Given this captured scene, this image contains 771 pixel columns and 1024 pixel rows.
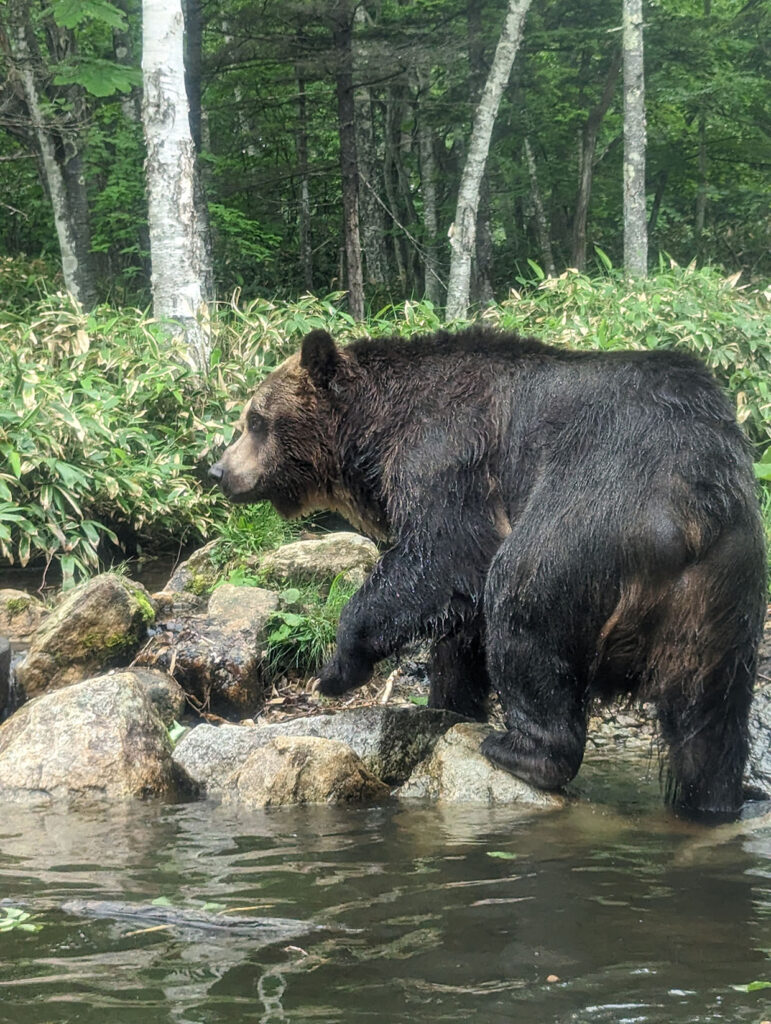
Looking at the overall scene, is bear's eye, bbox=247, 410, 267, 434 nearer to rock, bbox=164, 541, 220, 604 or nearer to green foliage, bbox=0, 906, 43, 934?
rock, bbox=164, 541, 220, 604

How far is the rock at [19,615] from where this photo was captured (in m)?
8.27

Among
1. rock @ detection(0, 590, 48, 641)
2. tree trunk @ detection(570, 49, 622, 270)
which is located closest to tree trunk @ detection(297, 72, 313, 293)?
tree trunk @ detection(570, 49, 622, 270)

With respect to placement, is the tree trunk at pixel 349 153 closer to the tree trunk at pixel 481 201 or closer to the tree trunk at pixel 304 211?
the tree trunk at pixel 481 201

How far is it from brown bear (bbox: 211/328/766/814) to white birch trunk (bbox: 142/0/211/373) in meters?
6.47

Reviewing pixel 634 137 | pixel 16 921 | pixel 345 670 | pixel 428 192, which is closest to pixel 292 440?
pixel 345 670

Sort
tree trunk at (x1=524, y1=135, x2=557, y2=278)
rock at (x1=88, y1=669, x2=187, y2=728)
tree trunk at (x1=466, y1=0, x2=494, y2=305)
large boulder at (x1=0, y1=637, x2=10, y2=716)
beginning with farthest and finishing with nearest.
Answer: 1. tree trunk at (x1=524, y1=135, x2=557, y2=278)
2. tree trunk at (x1=466, y1=0, x2=494, y2=305)
3. large boulder at (x1=0, y1=637, x2=10, y2=716)
4. rock at (x1=88, y1=669, x2=187, y2=728)

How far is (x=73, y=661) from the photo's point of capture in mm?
7293

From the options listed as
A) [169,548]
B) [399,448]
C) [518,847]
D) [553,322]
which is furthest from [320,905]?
[553,322]

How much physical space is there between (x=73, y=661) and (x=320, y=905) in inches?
159

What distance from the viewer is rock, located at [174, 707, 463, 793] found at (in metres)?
5.70

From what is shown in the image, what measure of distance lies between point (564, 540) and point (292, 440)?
6.91 ft

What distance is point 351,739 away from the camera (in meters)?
5.85

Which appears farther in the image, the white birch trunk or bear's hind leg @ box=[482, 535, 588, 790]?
the white birch trunk

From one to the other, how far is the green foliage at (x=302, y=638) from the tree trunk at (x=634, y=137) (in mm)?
9833
